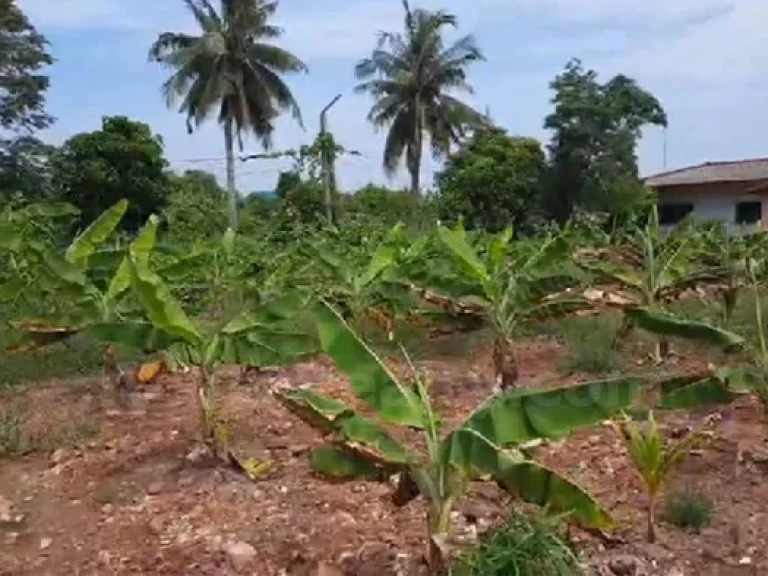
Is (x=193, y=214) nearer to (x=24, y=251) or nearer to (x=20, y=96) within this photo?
(x=20, y=96)

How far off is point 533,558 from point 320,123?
28397 mm

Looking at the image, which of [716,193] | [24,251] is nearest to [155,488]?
[24,251]

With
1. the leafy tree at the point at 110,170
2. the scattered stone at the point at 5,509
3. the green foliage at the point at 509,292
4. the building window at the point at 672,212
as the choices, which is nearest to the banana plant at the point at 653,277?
the green foliage at the point at 509,292

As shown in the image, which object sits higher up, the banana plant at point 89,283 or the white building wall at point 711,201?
the white building wall at point 711,201

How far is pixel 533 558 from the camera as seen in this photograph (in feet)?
13.0

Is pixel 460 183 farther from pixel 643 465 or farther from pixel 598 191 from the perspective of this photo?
pixel 643 465

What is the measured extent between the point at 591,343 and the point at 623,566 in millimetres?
5477

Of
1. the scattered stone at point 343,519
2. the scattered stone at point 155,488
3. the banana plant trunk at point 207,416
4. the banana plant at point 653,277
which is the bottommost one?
the scattered stone at point 343,519

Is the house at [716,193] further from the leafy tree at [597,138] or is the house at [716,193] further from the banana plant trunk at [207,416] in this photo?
the banana plant trunk at [207,416]

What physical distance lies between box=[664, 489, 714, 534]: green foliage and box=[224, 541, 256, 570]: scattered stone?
7.00 ft

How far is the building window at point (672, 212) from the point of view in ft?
128

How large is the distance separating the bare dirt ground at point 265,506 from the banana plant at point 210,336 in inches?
12.3

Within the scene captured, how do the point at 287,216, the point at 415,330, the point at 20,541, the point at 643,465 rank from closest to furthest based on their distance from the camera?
Result: 1. the point at 643,465
2. the point at 20,541
3. the point at 415,330
4. the point at 287,216

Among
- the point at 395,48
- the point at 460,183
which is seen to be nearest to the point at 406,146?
the point at 395,48
